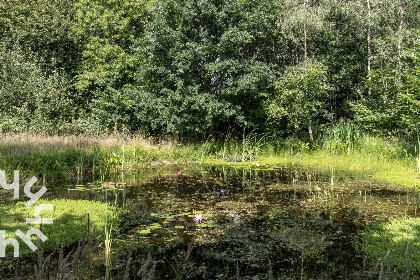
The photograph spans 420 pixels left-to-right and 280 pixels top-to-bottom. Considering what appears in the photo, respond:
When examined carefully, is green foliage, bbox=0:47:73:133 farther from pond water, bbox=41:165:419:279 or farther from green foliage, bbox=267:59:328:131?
green foliage, bbox=267:59:328:131

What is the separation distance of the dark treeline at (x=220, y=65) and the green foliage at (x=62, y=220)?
30.2 feet

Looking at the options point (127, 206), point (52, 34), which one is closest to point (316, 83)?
point (127, 206)

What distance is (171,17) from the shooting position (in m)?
15.5

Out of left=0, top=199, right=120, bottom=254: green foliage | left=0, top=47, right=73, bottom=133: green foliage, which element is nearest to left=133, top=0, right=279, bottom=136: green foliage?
left=0, top=47, right=73, bottom=133: green foliage

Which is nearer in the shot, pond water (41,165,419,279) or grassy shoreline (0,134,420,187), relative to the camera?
pond water (41,165,419,279)

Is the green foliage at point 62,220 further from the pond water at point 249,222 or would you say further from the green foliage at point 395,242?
the green foliage at point 395,242

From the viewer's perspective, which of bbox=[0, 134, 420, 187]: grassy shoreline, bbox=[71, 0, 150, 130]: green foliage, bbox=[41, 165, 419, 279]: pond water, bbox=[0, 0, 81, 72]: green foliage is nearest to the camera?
bbox=[41, 165, 419, 279]: pond water

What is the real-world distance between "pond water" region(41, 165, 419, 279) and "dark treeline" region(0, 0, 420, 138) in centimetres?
590

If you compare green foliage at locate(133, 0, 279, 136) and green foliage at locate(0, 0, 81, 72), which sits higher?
green foliage at locate(0, 0, 81, 72)

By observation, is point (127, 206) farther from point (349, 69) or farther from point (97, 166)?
point (349, 69)

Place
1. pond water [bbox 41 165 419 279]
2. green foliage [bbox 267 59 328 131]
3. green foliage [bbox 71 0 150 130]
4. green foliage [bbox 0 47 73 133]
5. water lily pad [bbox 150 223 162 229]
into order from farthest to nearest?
1. green foliage [bbox 71 0 150 130]
2. green foliage [bbox 0 47 73 133]
3. green foliage [bbox 267 59 328 131]
4. water lily pad [bbox 150 223 162 229]
5. pond water [bbox 41 165 419 279]

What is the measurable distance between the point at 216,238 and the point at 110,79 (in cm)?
1805

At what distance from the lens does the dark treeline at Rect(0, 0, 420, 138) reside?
14.5 m

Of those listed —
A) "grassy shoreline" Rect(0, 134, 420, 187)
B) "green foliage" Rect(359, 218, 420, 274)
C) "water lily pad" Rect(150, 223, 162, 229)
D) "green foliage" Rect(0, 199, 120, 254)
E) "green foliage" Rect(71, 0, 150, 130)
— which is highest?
"green foliage" Rect(71, 0, 150, 130)
